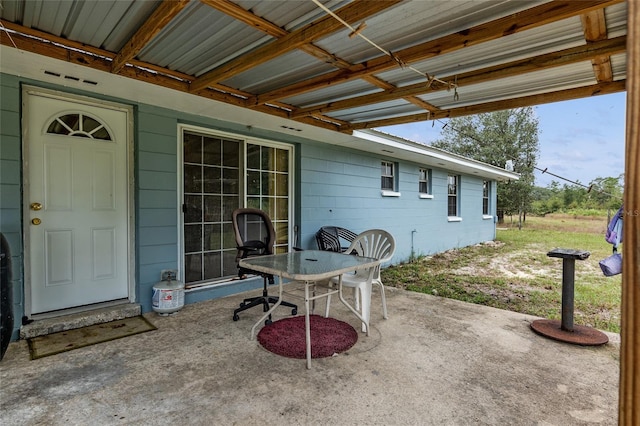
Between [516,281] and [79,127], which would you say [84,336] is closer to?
[79,127]

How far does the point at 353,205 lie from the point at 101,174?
161 inches

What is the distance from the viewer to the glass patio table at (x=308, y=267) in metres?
2.54

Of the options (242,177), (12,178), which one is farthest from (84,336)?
(242,177)

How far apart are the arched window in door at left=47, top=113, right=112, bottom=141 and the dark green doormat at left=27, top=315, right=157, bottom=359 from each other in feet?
6.28

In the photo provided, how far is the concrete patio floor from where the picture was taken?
1.99m

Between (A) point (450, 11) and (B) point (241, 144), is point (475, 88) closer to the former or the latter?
(A) point (450, 11)

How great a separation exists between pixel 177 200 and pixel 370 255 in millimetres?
2388

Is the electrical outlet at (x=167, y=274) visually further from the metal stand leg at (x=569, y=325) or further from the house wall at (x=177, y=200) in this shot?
the metal stand leg at (x=569, y=325)

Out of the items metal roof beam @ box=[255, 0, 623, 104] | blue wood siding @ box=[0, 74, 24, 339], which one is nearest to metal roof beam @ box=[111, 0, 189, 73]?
blue wood siding @ box=[0, 74, 24, 339]

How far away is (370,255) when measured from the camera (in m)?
3.92

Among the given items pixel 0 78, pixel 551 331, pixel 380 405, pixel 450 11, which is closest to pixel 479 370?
pixel 380 405

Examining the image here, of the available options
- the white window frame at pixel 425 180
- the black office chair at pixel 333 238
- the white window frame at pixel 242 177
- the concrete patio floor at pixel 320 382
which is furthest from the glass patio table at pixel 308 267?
the white window frame at pixel 425 180

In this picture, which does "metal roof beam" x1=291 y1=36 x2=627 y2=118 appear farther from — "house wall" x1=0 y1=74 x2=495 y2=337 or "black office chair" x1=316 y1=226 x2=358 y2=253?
"black office chair" x1=316 y1=226 x2=358 y2=253

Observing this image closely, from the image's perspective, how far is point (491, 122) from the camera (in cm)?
1789
